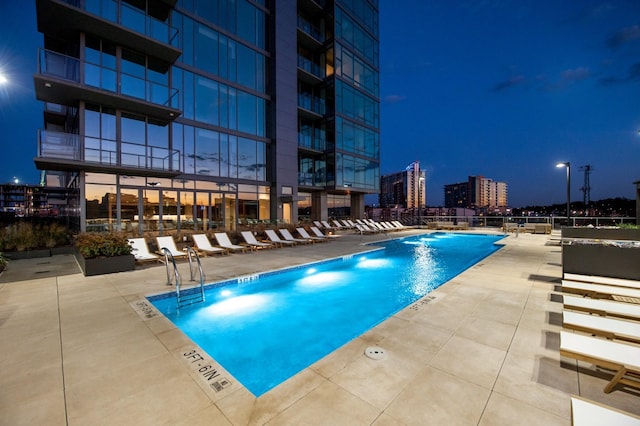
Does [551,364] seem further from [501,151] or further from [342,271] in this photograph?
[501,151]

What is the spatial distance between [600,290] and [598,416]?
3563mm

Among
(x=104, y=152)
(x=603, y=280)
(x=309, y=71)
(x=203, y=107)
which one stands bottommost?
(x=603, y=280)

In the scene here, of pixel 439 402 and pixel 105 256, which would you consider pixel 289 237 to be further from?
pixel 439 402

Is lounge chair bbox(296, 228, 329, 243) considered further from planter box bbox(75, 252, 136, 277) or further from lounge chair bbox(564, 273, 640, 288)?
lounge chair bbox(564, 273, 640, 288)

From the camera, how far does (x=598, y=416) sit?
5.16 ft

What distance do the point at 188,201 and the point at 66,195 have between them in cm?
738

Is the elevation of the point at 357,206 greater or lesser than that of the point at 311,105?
lesser

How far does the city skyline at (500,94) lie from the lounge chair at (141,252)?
48582 millimetres

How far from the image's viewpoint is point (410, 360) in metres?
2.79

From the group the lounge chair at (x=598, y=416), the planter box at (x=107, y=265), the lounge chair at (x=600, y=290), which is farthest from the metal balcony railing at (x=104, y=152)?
the lounge chair at (x=600, y=290)

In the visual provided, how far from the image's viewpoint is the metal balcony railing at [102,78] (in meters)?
9.80

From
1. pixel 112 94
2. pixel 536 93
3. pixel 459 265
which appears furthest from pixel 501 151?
pixel 112 94

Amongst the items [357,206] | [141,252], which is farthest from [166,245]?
[357,206]

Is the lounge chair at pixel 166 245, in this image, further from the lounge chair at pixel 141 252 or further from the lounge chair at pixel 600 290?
the lounge chair at pixel 600 290
